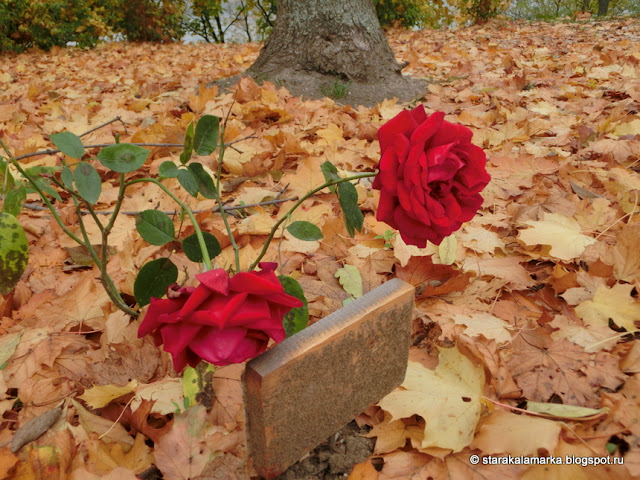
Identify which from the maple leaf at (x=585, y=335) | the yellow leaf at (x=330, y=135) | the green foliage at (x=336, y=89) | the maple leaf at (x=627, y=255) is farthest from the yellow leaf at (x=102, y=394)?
the green foliage at (x=336, y=89)

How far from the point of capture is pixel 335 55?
3.05 m

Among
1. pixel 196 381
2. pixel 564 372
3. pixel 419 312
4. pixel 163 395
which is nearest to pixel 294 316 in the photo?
pixel 196 381

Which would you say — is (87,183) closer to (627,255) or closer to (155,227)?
(155,227)

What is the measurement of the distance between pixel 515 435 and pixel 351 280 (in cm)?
55

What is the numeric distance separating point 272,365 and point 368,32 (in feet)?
9.62

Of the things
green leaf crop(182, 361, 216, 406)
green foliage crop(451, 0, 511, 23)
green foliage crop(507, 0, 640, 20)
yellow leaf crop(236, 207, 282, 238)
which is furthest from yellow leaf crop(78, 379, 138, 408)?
green foliage crop(507, 0, 640, 20)

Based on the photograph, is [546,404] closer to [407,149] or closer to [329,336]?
[329,336]

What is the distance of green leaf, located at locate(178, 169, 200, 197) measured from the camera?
0.83 meters

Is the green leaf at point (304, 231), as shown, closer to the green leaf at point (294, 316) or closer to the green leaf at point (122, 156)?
the green leaf at point (294, 316)

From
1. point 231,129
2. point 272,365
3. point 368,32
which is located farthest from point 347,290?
point 368,32

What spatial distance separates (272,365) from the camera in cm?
62

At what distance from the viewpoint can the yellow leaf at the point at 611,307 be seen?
41.9 inches

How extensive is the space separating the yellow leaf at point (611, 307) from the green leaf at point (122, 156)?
3.19ft

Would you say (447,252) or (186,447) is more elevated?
(447,252)
